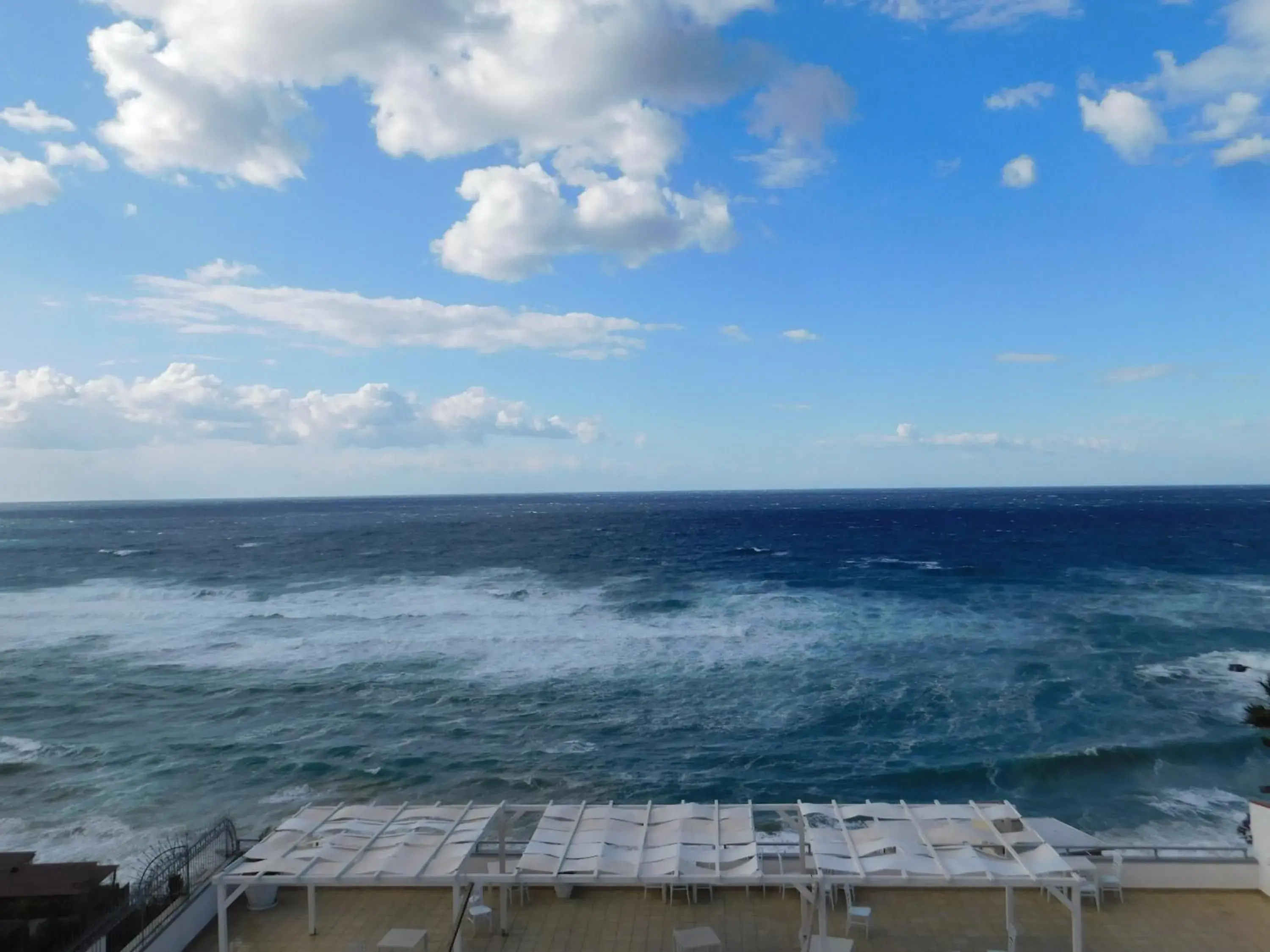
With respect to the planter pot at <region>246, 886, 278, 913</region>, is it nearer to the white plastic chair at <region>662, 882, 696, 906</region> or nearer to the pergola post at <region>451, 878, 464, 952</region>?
the pergola post at <region>451, 878, 464, 952</region>

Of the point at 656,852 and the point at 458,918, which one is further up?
the point at 656,852

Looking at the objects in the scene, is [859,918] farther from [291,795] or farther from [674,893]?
[291,795]

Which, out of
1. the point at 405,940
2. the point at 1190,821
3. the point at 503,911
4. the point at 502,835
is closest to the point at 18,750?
the point at 502,835

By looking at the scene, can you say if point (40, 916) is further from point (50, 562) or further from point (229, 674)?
point (50, 562)

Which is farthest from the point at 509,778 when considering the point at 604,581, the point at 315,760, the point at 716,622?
the point at 604,581

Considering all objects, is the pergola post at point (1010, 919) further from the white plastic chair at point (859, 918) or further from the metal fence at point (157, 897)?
the metal fence at point (157, 897)

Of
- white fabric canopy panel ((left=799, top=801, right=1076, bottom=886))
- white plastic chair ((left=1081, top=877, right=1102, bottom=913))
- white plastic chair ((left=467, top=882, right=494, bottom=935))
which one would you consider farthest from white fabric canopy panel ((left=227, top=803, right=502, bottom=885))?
white plastic chair ((left=1081, top=877, right=1102, bottom=913))

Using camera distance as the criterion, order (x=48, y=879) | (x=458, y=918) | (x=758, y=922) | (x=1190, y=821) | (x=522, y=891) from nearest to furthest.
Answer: (x=458, y=918), (x=758, y=922), (x=522, y=891), (x=48, y=879), (x=1190, y=821)
